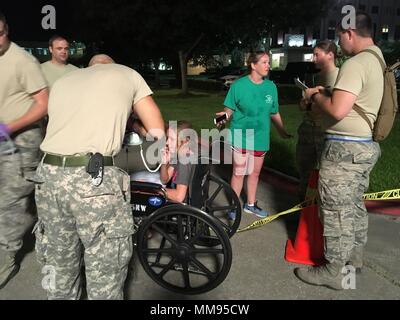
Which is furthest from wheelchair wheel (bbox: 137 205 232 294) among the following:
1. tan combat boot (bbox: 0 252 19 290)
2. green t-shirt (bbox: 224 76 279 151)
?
green t-shirt (bbox: 224 76 279 151)

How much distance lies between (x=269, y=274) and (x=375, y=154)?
132 cm

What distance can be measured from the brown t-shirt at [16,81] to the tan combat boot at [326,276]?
2.56 m

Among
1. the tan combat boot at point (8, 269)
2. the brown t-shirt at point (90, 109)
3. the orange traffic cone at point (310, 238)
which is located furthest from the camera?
the orange traffic cone at point (310, 238)

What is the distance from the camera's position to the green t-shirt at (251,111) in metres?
4.38

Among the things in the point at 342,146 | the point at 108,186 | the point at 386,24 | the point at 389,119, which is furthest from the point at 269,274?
the point at 386,24

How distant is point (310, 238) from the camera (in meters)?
3.71

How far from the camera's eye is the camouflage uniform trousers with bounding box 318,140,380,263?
3.03 m

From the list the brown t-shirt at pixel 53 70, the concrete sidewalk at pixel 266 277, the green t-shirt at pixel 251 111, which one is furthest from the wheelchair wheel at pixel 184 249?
the brown t-shirt at pixel 53 70

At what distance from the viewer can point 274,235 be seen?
432cm

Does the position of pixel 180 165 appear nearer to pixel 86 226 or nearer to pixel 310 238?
pixel 86 226

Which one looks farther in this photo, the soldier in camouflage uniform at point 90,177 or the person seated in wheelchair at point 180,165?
the person seated in wheelchair at point 180,165

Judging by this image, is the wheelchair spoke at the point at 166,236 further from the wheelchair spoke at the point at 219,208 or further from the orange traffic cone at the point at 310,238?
the orange traffic cone at the point at 310,238

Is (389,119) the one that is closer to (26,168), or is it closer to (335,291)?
(335,291)

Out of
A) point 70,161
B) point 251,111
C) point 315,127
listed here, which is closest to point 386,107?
point 315,127
